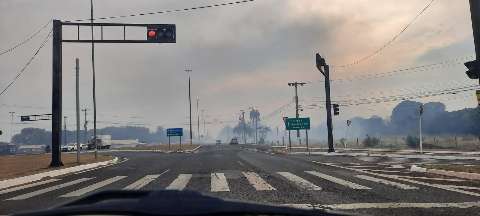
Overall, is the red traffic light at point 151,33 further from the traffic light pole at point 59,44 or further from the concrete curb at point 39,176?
the concrete curb at point 39,176

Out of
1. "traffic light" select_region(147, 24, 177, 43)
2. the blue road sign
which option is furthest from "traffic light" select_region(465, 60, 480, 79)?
the blue road sign

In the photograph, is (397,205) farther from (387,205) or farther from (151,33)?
(151,33)

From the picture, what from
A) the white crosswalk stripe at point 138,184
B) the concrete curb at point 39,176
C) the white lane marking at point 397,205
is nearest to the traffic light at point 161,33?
the concrete curb at point 39,176

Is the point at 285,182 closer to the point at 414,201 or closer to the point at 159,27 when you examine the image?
the point at 414,201

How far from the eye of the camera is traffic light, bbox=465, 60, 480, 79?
1562cm

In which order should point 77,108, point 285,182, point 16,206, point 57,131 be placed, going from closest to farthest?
point 16,206
point 285,182
point 57,131
point 77,108

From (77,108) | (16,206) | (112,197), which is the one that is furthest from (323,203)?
(77,108)

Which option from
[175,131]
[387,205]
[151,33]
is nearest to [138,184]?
[387,205]

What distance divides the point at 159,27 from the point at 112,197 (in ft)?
73.2

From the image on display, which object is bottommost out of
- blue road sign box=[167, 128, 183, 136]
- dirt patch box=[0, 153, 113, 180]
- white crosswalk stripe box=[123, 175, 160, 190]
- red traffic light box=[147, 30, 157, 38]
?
white crosswalk stripe box=[123, 175, 160, 190]

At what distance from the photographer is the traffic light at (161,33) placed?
24.4 m

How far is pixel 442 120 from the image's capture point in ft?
627

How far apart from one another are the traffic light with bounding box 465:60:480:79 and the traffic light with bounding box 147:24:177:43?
46.2 ft

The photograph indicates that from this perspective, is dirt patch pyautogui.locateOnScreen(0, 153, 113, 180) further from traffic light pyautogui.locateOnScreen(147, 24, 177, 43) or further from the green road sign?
the green road sign
